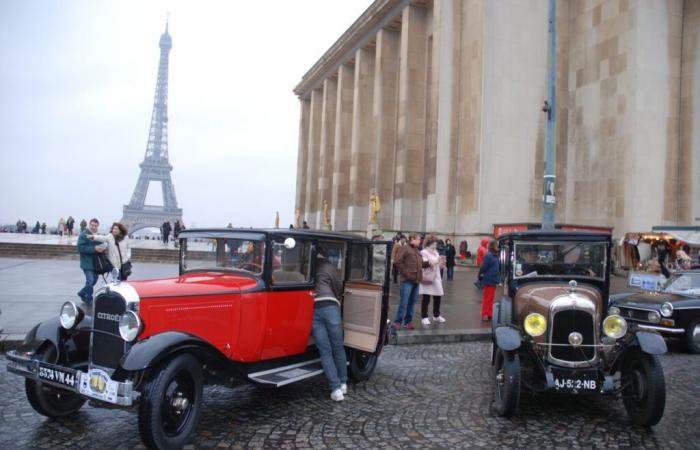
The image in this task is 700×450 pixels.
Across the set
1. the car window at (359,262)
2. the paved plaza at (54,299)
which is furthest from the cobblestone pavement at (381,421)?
the paved plaza at (54,299)

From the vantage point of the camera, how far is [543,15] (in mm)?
33094

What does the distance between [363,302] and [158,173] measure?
102m

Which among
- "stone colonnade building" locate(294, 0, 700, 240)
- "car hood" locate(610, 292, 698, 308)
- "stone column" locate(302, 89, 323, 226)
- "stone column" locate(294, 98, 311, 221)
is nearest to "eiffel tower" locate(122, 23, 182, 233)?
"stone column" locate(294, 98, 311, 221)

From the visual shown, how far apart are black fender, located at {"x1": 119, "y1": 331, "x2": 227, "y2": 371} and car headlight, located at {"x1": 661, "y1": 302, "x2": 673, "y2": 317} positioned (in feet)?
28.0

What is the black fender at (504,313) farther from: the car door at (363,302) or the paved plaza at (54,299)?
the paved plaza at (54,299)

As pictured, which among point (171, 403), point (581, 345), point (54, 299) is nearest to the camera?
point (171, 403)

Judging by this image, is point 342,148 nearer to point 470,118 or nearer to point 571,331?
point 470,118

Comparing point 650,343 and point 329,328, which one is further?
point 329,328

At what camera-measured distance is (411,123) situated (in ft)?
132

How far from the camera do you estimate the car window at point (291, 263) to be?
5.77 meters

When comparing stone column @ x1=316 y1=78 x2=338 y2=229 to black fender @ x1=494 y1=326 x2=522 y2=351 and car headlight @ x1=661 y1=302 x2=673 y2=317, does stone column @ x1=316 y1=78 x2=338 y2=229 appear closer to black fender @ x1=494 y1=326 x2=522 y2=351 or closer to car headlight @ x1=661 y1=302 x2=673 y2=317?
car headlight @ x1=661 y1=302 x2=673 y2=317

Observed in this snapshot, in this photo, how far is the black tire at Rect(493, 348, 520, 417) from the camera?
18.0 ft

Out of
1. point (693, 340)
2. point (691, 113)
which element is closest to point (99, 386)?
point (693, 340)

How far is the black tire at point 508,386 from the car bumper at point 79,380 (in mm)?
3551
